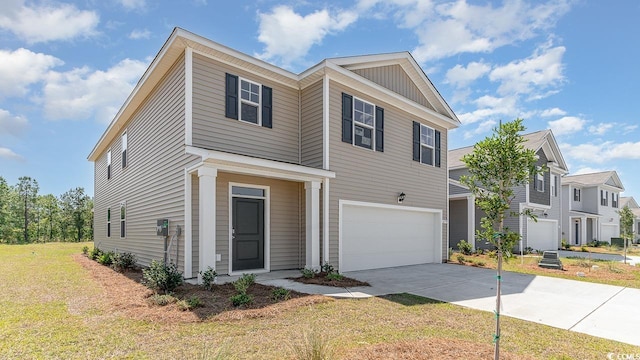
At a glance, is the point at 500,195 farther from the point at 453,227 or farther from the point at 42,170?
the point at 42,170

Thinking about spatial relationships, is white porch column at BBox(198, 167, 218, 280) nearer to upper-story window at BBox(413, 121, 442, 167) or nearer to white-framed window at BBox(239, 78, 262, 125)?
white-framed window at BBox(239, 78, 262, 125)

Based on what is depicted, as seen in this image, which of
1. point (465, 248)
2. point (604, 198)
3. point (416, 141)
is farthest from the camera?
point (604, 198)

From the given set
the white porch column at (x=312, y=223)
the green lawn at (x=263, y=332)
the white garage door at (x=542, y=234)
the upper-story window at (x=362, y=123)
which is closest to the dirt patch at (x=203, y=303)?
the green lawn at (x=263, y=332)

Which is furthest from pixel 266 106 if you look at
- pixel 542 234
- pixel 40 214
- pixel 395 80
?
pixel 40 214

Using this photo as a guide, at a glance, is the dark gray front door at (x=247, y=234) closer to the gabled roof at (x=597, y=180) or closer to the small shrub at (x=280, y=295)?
the small shrub at (x=280, y=295)

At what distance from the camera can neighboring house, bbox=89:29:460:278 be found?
26.2 feet

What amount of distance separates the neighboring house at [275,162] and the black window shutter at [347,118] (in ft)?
0.15

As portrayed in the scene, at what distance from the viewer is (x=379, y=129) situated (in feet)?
36.0

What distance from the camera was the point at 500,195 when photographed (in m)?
3.69

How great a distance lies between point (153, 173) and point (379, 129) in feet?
22.7

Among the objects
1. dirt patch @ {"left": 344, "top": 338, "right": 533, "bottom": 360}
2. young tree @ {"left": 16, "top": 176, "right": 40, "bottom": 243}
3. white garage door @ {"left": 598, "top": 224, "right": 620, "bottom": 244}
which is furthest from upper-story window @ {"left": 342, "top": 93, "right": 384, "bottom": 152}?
young tree @ {"left": 16, "top": 176, "right": 40, "bottom": 243}

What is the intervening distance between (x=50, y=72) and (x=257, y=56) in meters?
9.77

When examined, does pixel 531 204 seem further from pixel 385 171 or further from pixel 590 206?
pixel 590 206

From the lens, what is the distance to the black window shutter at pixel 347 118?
9875 mm
